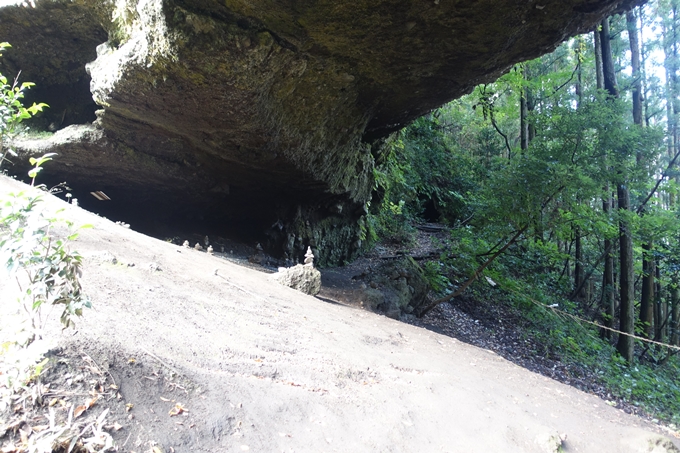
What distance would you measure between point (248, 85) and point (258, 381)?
13.2 feet

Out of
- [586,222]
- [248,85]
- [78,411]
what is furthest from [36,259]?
[586,222]

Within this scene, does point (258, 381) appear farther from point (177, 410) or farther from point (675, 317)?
point (675, 317)

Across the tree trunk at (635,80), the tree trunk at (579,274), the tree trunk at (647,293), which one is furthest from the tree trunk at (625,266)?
the tree trunk at (579,274)

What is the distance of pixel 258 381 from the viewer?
2719 mm

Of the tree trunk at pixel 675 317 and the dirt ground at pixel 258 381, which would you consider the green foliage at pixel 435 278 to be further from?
the tree trunk at pixel 675 317

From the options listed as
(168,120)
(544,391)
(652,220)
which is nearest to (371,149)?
(168,120)

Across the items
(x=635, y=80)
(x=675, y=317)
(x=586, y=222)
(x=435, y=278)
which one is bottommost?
(x=675, y=317)

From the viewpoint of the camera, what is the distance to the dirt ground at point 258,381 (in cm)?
204

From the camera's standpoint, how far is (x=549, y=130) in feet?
30.1

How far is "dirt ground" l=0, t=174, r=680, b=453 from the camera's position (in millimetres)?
2039

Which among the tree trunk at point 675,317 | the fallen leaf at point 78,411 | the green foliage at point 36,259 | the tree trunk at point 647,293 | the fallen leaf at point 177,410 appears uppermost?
the green foliage at point 36,259

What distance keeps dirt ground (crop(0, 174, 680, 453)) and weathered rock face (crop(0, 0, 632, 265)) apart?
2.31 m

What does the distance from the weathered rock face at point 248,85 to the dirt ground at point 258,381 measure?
2314mm

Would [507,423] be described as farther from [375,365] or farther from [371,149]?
[371,149]
